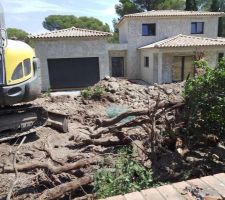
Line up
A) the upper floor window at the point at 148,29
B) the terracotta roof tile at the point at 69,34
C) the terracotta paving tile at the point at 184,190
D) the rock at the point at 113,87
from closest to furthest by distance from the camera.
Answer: the terracotta paving tile at the point at 184,190
the rock at the point at 113,87
the terracotta roof tile at the point at 69,34
the upper floor window at the point at 148,29

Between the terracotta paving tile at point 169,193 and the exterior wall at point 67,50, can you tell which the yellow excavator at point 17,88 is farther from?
the exterior wall at point 67,50

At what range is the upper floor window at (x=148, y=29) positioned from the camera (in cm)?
2459

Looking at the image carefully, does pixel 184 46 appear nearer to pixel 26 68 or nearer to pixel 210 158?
pixel 26 68

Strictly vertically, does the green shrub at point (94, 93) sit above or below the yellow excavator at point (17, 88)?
below

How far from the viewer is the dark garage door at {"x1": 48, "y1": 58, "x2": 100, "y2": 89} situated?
2117 cm

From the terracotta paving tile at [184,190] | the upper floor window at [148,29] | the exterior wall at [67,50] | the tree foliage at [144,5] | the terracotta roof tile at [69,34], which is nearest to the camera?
the terracotta paving tile at [184,190]

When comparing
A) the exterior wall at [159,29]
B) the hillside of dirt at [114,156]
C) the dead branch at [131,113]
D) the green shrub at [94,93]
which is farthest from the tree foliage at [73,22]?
the dead branch at [131,113]

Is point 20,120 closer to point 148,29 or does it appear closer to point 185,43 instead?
point 185,43

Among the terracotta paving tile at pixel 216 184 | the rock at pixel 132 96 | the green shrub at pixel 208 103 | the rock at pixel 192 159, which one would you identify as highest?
the green shrub at pixel 208 103

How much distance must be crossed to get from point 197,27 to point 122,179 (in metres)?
23.7

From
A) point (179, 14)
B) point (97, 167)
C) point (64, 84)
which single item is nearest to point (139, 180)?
point (97, 167)

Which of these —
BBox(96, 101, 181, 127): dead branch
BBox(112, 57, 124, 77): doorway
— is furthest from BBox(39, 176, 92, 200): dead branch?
BBox(112, 57, 124, 77): doorway

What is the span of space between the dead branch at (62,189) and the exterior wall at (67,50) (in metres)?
17.6

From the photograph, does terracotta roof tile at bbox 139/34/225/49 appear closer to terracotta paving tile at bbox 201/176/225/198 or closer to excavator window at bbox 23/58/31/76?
excavator window at bbox 23/58/31/76
